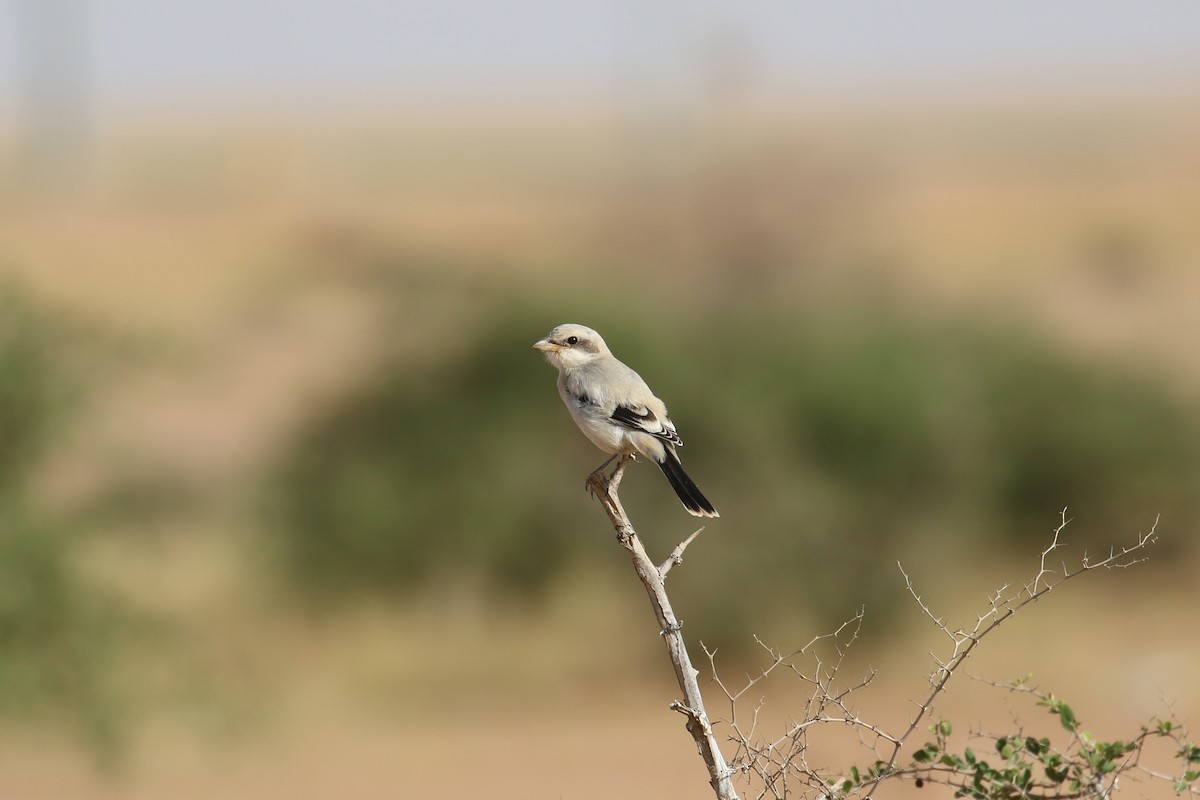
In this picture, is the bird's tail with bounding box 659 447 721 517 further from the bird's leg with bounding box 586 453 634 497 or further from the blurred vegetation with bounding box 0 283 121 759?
the blurred vegetation with bounding box 0 283 121 759

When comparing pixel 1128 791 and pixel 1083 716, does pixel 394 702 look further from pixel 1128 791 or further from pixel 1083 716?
pixel 1128 791

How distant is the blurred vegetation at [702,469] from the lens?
13867 mm

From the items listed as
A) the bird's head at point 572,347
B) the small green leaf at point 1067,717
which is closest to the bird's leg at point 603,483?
the bird's head at point 572,347

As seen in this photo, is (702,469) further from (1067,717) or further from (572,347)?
(1067,717)

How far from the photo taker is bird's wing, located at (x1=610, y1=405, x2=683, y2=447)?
5688 mm

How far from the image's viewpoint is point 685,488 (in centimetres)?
572

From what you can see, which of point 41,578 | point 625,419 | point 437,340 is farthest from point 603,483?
point 437,340

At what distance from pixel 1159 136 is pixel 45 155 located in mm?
70337

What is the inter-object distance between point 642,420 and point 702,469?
8222 millimetres

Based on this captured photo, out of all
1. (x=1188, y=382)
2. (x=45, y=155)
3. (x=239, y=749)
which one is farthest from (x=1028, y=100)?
(x=239, y=749)

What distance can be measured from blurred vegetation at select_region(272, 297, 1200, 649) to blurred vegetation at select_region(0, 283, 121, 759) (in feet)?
17.2

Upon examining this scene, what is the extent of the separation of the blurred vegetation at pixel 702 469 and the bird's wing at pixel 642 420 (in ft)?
26.4

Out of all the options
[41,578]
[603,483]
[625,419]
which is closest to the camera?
[603,483]

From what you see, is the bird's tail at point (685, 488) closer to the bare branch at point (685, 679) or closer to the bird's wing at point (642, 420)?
the bird's wing at point (642, 420)
